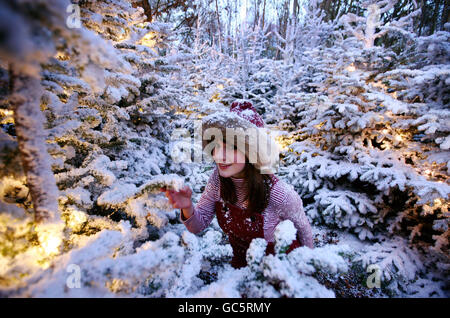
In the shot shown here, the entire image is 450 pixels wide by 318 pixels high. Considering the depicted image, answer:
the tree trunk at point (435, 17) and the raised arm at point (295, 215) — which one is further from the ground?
the tree trunk at point (435, 17)

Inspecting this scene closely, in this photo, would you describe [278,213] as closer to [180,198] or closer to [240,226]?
[240,226]

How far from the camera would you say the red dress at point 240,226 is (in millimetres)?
1690

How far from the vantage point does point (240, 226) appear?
178cm

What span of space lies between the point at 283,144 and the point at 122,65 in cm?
538

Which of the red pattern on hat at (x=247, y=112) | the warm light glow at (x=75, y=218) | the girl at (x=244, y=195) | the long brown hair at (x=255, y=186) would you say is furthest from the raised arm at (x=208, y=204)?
the warm light glow at (x=75, y=218)

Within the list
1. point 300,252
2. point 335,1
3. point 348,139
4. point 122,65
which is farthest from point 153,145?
point 335,1

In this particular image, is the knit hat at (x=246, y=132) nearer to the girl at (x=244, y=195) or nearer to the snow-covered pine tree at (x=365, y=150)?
the girl at (x=244, y=195)

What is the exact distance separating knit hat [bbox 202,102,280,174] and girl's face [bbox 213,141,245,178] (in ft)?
0.17

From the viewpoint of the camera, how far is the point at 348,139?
3750 millimetres

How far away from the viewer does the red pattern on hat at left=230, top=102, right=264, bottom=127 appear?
155cm

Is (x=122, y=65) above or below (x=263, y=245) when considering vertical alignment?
above

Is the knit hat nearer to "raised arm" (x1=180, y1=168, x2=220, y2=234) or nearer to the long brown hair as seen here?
the long brown hair
